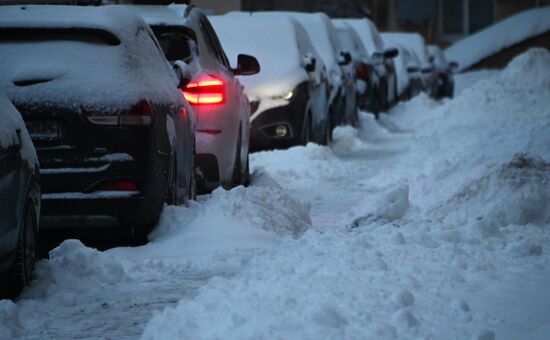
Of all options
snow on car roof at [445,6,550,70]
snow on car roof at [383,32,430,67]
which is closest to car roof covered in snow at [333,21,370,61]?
snow on car roof at [383,32,430,67]

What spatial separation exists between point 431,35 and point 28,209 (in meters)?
56.0

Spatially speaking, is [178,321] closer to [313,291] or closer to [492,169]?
[313,291]

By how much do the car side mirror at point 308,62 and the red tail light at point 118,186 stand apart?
27.5 ft

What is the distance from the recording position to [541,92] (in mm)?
24844

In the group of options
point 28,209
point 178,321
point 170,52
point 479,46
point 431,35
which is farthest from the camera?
point 431,35

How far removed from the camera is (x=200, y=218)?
31.2 ft

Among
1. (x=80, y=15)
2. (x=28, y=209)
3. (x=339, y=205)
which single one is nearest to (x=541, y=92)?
(x=339, y=205)

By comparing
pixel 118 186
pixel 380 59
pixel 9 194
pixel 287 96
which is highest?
pixel 9 194

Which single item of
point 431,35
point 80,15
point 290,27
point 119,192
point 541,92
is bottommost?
point 431,35

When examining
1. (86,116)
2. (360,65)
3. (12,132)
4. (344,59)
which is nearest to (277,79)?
(344,59)

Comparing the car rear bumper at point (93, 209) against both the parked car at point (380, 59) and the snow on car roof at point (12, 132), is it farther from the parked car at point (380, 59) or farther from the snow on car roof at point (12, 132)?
the parked car at point (380, 59)

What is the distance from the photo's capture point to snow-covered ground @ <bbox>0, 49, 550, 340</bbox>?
20.1 feet

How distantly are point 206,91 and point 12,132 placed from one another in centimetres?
468

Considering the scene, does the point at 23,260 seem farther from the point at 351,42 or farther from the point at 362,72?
the point at 362,72
